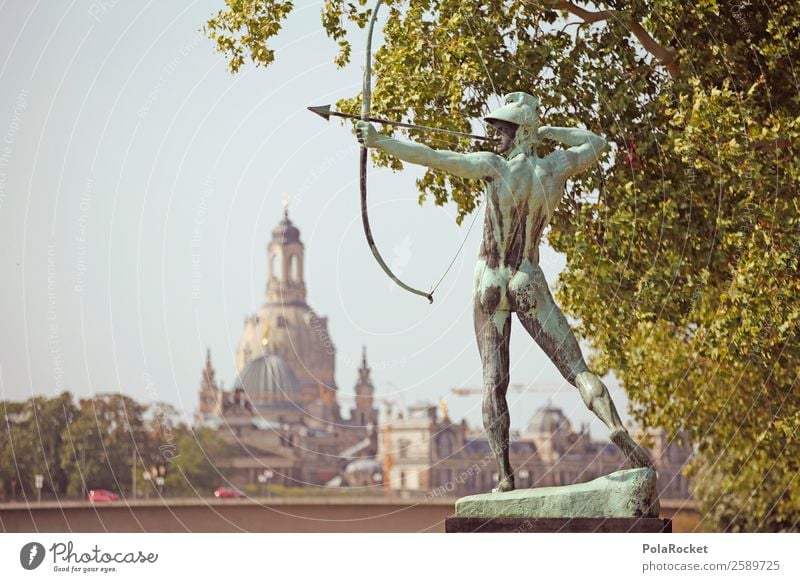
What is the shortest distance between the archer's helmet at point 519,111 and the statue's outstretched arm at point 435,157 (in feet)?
1.35

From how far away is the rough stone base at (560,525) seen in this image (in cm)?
1266

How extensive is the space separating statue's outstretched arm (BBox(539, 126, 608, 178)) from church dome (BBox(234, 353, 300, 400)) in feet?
441

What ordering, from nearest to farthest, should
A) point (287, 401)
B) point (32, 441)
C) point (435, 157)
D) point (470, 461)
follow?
point (435, 157) → point (32, 441) → point (470, 461) → point (287, 401)

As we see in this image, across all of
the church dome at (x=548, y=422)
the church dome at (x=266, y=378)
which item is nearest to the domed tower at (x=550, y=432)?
the church dome at (x=548, y=422)

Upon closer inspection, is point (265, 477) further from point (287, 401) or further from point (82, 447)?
point (82, 447)

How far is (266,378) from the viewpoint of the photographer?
155375mm

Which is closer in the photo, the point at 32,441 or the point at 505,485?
the point at 505,485

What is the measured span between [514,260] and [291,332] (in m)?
136

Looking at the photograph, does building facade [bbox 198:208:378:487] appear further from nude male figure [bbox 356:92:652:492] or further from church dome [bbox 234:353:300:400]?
nude male figure [bbox 356:92:652:492]

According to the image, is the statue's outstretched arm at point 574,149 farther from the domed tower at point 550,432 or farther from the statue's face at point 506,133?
the domed tower at point 550,432

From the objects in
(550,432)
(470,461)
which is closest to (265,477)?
(470,461)
